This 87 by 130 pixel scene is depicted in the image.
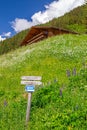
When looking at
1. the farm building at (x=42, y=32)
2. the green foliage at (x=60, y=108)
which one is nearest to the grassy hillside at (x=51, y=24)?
the farm building at (x=42, y=32)

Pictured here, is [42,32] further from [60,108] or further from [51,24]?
[51,24]

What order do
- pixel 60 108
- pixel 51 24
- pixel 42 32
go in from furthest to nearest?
pixel 51 24, pixel 42 32, pixel 60 108

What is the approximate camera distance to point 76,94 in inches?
620

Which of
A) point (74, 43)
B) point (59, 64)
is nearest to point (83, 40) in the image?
point (74, 43)

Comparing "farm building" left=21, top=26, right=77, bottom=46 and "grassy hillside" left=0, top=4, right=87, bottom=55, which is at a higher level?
"grassy hillside" left=0, top=4, right=87, bottom=55

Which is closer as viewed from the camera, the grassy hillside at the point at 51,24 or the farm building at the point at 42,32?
the farm building at the point at 42,32

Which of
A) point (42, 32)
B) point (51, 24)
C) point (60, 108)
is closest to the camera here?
point (60, 108)

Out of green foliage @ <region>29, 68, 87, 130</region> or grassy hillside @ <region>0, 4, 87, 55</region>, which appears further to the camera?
grassy hillside @ <region>0, 4, 87, 55</region>

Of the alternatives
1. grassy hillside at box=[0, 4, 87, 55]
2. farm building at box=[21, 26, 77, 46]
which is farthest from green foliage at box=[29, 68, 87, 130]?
grassy hillside at box=[0, 4, 87, 55]

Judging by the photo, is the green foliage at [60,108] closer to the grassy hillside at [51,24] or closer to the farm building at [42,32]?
the farm building at [42,32]

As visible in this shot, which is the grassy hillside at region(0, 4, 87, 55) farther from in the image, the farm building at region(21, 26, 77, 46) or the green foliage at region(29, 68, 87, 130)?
the green foliage at region(29, 68, 87, 130)

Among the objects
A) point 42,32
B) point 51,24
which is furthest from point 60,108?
point 51,24

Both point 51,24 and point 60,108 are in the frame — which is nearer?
point 60,108

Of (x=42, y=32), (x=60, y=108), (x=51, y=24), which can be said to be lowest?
(x=60, y=108)
